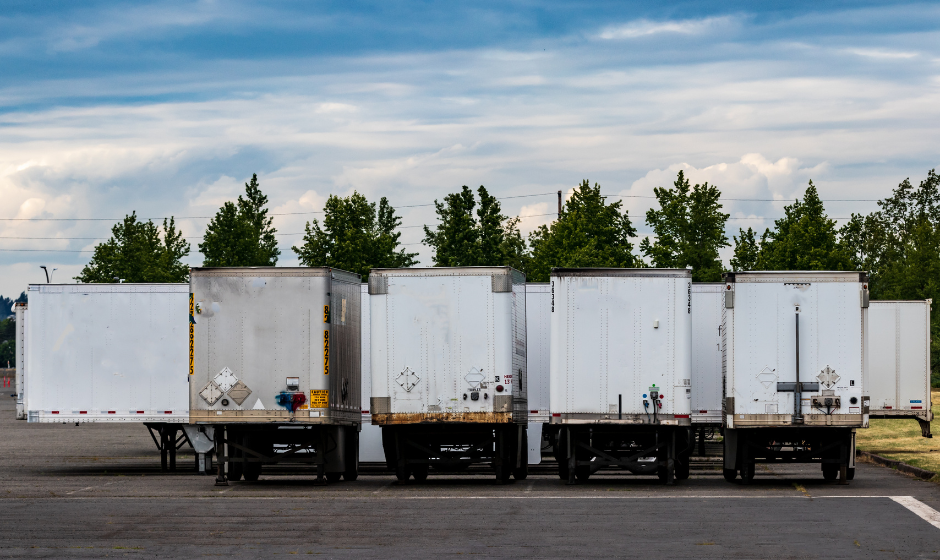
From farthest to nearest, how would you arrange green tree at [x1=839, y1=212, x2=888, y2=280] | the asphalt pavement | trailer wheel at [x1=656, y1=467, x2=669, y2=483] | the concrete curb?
1. green tree at [x1=839, y1=212, x2=888, y2=280]
2. the concrete curb
3. trailer wheel at [x1=656, y1=467, x2=669, y2=483]
4. the asphalt pavement

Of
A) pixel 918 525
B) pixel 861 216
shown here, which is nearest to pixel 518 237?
pixel 861 216

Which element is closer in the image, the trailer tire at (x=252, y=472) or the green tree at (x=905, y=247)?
the trailer tire at (x=252, y=472)

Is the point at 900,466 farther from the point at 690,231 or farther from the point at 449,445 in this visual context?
the point at 690,231

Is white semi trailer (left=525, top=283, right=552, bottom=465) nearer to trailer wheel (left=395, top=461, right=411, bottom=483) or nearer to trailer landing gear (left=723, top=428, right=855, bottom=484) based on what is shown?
trailer wheel (left=395, top=461, right=411, bottom=483)

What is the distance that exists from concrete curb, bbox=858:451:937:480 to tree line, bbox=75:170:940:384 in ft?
109

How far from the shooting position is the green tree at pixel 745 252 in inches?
2618

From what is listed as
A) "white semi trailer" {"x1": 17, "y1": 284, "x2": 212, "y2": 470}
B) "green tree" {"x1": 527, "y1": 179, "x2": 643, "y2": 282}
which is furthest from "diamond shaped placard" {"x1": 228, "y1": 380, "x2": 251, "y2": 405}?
"green tree" {"x1": 527, "y1": 179, "x2": 643, "y2": 282}

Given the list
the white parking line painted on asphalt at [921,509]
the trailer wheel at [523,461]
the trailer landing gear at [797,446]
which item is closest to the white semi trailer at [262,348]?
the trailer wheel at [523,461]

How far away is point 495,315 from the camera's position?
1928cm

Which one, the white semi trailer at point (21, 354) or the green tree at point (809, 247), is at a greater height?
the green tree at point (809, 247)

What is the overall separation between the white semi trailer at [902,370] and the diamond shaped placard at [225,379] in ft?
46.1

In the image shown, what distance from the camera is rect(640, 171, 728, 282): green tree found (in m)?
64.9

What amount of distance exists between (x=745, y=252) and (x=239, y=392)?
51.0 meters

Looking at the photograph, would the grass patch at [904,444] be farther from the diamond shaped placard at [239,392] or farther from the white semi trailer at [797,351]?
the diamond shaped placard at [239,392]
